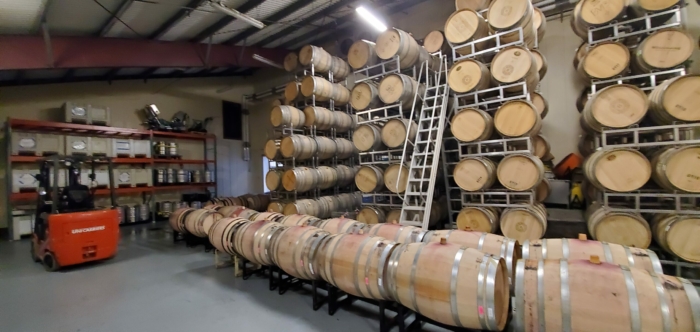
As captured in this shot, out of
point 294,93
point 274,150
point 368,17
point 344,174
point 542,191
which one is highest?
point 368,17

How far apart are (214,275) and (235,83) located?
10661 mm

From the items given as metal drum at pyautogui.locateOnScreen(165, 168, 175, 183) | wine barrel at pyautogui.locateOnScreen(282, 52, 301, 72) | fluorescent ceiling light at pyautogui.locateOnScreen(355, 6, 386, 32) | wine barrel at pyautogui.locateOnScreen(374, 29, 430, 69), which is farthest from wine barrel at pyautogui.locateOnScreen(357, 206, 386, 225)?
metal drum at pyautogui.locateOnScreen(165, 168, 175, 183)

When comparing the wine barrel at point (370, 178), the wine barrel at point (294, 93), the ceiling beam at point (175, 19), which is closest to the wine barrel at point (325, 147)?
the wine barrel at point (294, 93)

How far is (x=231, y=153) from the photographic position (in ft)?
43.5

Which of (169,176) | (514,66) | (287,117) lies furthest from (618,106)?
(169,176)

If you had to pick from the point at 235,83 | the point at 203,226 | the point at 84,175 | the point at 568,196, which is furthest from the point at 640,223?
the point at 235,83

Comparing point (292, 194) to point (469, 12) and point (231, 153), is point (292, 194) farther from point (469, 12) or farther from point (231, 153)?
point (231, 153)

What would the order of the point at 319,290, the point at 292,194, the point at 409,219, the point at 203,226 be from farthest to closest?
1. the point at 292,194
2. the point at 203,226
3. the point at 409,219
4. the point at 319,290

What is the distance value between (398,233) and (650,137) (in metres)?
4.47

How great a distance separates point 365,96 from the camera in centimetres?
692

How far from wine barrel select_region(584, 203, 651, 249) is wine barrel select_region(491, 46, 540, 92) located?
7.25ft

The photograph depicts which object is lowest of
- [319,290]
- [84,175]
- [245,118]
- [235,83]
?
[319,290]

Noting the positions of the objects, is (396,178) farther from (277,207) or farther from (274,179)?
(274,179)

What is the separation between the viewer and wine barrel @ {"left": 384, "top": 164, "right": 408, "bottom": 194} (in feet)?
19.9
